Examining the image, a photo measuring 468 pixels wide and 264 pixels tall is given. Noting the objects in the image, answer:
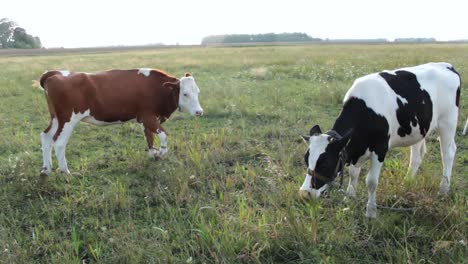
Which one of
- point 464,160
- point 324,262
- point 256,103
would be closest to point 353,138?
point 324,262

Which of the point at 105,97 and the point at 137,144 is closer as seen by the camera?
the point at 105,97

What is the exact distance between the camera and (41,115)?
1126 centimetres

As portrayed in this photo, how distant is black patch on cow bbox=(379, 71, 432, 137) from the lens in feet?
16.2

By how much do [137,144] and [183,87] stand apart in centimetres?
160

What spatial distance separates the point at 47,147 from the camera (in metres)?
6.77

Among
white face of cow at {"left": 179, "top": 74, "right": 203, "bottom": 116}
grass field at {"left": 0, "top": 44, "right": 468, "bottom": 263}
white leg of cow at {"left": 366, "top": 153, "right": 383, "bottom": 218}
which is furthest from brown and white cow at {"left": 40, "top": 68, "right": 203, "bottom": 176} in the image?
white leg of cow at {"left": 366, "top": 153, "right": 383, "bottom": 218}

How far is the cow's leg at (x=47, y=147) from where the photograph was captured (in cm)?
661

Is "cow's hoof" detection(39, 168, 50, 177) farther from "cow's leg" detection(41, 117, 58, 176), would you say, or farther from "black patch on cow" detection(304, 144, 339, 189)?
"black patch on cow" detection(304, 144, 339, 189)

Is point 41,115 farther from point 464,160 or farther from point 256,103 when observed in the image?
point 464,160

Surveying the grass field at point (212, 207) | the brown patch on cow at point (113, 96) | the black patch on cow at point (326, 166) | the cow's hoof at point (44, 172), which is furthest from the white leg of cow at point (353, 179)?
the cow's hoof at point (44, 172)

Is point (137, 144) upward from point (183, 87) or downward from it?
downward

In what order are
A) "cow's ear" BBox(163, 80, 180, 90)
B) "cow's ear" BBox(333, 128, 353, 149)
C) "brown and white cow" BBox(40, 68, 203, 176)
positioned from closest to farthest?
"cow's ear" BBox(333, 128, 353, 149) < "brown and white cow" BBox(40, 68, 203, 176) < "cow's ear" BBox(163, 80, 180, 90)

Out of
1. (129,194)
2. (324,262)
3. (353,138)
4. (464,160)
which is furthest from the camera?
(464,160)

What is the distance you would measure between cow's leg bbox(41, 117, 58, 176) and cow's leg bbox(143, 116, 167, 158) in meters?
1.49
